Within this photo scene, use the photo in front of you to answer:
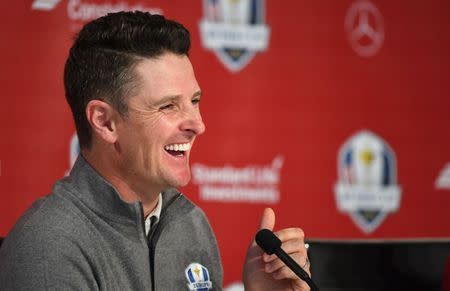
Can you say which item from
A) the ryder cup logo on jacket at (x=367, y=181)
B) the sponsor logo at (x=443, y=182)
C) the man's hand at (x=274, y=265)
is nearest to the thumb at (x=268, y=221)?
the man's hand at (x=274, y=265)

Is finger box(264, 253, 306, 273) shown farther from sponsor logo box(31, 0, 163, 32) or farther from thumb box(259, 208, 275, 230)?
sponsor logo box(31, 0, 163, 32)

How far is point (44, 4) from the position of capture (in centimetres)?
304

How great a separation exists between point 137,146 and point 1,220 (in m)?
1.46

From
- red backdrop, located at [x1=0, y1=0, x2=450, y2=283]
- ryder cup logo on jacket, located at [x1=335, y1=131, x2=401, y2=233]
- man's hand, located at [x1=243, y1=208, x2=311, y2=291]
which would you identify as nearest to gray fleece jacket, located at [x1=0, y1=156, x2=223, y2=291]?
man's hand, located at [x1=243, y1=208, x2=311, y2=291]

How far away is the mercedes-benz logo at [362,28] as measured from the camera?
352cm

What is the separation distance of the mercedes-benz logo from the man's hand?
1.96 meters

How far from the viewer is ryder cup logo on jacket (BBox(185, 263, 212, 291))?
1.75 metres

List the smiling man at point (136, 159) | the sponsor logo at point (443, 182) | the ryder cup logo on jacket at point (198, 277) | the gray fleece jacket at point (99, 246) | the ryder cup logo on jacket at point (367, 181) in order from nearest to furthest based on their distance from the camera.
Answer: the gray fleece jacket at point (99, 246), the smiling man at point (136, 159), the ryder cup logo on jacket at point (198, 277), the ryder cup logo on jacket at point (367, 181), the sponsor logo at point (443, 182)

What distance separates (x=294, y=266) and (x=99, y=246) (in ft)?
1.27

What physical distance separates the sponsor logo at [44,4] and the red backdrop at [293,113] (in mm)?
12

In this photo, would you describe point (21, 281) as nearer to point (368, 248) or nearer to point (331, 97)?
point (368, 248)

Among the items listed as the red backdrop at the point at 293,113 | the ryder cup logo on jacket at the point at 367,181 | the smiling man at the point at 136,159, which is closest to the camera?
the smiling man at the point at 136,159

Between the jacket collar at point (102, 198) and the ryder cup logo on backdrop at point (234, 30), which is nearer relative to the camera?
the jacket collar at point (102, 198)

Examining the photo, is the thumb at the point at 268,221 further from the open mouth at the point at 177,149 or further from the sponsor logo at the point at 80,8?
the sponsor logo at the point at 80,8
